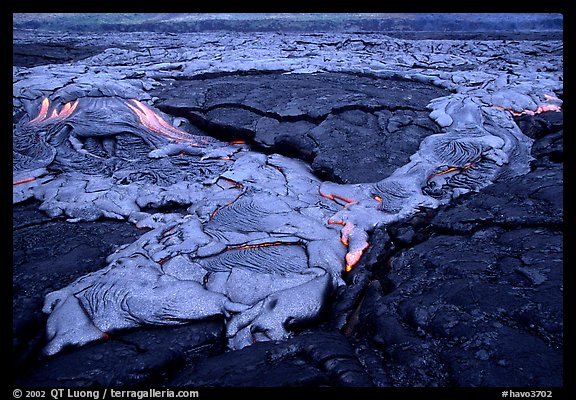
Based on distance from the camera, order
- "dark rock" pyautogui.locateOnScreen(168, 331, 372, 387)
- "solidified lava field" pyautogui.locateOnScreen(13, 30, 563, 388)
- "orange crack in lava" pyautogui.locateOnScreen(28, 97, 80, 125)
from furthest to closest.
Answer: "orange crack in lava" pyautogui.locateOnScreen(28, 97, 80, 125)
"solidified lava field" pyautogui.locateOnScreen(13, 30, 563, 388)
"dark rock" pyautogui.locateOnScreen(168, 331, 372, 387)

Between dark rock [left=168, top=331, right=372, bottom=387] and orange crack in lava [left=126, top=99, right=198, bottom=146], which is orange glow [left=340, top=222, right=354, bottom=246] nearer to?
dark rock [left=168, top=331, right=372, bottom=387]

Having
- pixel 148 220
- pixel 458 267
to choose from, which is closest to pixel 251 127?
pixel 148 220

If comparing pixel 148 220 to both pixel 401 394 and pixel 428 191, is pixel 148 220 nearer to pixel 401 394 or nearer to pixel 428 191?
pixel 401 394

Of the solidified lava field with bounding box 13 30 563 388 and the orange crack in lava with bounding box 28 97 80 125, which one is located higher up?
the orange crack in lava with bounding box 28 97 80 125

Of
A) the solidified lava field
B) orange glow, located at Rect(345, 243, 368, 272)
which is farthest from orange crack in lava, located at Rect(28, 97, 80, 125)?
orange glow, located at Rect(345, 243, 368, 272)

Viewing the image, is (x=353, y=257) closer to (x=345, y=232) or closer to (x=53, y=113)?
(x=345, y=232)

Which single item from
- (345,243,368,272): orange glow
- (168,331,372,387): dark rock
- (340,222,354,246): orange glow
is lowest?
(168,331,372,387): dark rock
